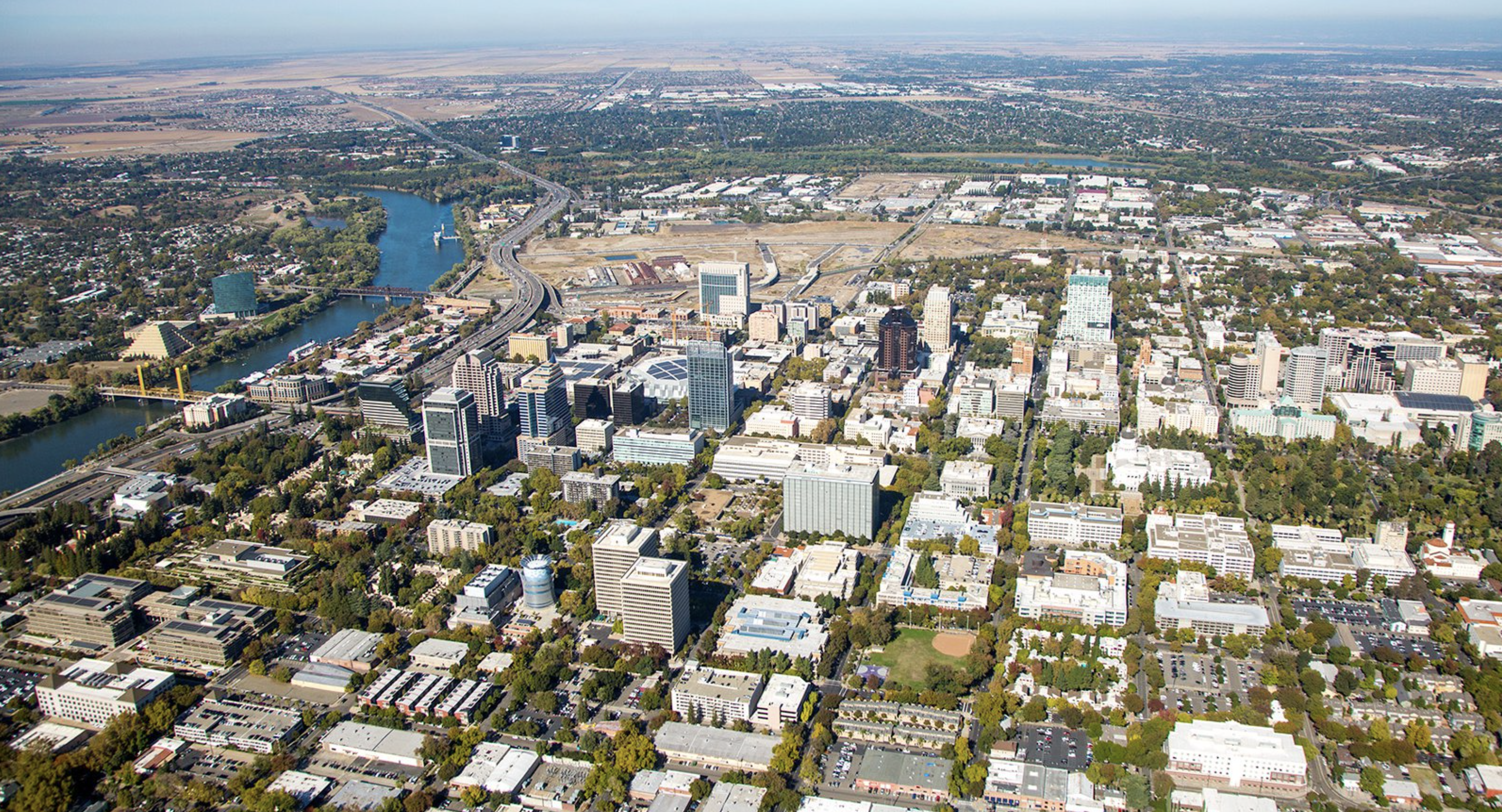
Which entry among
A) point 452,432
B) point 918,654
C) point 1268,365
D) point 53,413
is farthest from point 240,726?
point 1268,365

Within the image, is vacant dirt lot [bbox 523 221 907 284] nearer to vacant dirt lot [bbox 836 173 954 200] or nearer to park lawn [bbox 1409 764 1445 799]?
vacant dirt lot [bbox 836 173 954 200]

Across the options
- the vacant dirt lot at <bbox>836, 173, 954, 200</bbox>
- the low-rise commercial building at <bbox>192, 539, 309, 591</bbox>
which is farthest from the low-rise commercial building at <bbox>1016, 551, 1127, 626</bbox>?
the vacant dirt lot at <bbox>836, 173, 954, 200</bbox>

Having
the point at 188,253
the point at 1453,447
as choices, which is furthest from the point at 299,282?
the point at 1453,447

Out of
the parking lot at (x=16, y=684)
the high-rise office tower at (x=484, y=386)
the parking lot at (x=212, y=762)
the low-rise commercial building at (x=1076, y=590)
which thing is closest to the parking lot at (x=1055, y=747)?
the low-rise commercial building at (x=1076, y=590)

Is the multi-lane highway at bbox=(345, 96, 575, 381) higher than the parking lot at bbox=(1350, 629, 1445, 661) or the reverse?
higher

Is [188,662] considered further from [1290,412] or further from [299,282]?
[299,282]

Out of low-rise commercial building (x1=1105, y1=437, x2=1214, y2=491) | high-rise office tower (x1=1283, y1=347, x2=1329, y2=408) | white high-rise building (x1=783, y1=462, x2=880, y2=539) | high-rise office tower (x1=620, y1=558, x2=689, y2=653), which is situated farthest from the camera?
high-rise office tower (x1=1283, y1=347, x2=1329, y2=408)

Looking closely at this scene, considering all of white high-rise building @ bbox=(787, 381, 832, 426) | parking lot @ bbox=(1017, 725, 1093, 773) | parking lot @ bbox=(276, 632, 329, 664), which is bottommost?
parking lot @ bbox=(1017, 725, 1093, 773)
